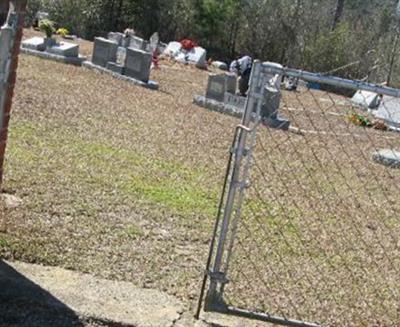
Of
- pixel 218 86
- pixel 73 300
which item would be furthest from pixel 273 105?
pixel 73 300

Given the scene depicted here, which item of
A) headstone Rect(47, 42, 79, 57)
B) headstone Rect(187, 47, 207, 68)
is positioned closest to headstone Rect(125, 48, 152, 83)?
headstone Rect(47, 42, 79, 57)

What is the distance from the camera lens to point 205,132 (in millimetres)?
11906

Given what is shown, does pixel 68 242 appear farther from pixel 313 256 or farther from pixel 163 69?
pixel 163 69

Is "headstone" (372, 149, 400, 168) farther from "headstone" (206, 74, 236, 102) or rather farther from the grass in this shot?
"headstone" (206, 74, 236, 102)

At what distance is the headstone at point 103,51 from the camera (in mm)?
16641

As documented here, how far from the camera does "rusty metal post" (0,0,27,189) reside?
12.7ft

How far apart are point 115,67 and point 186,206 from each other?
396 inches

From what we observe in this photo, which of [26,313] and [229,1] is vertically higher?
[229,1]

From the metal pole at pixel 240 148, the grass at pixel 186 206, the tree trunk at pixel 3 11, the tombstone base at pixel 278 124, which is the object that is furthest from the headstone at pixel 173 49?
the metal pole at pixel 240 148

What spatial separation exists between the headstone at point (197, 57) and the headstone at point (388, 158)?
13.0 metres

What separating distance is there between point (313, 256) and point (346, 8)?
1827 inches

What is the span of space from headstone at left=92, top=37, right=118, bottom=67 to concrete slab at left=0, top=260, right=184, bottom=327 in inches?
497

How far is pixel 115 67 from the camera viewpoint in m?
16.5

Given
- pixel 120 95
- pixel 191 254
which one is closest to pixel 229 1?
pixel 120 95
